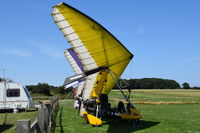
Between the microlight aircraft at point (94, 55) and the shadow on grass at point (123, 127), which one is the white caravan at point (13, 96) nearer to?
the microlight aircraft at point (94, 55)

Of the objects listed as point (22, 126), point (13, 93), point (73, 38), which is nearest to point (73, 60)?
point (13, 93)

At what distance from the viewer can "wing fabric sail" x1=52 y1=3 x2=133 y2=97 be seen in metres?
9.69

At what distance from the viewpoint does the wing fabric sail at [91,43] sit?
9.69 metres

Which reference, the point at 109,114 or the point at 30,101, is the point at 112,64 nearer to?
the point at 109,114

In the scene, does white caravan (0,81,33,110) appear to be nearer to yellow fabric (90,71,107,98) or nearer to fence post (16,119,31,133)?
yellow fabric (90,71,107,98)

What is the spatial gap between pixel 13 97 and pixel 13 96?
0.07 metres

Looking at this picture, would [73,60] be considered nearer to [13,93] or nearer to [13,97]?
[13,93]

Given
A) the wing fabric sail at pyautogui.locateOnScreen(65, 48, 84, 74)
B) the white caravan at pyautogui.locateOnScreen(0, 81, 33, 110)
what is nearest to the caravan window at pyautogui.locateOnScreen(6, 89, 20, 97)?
the white caravan at pyautogui.locateOnScreen(0, 81, 33, 110)

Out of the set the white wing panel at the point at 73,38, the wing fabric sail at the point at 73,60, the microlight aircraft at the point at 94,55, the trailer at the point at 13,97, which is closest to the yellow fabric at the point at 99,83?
the microlight aircraft at the point at 94,55

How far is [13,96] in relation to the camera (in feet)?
64.8

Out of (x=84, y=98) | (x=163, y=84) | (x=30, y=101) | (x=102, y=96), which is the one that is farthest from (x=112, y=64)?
(x=163, y=84)

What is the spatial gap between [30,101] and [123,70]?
369 inches

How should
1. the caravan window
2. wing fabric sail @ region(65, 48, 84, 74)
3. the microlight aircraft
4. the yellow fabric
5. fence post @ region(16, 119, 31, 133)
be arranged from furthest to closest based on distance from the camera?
wing fabric sail @ region(65, 48, 84, 74) → the caravan window → the yellow fabric → the microlight aircraft → fence post @ region(16, 119, 31, 133)

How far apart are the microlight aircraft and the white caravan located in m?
7.65
